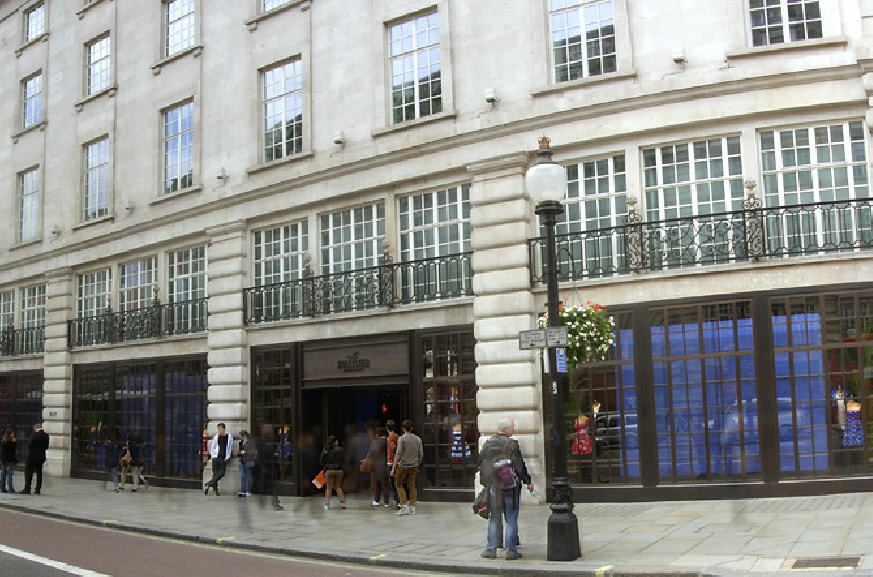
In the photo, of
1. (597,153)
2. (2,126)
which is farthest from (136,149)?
(597,153)

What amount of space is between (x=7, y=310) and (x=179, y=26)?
1278cm

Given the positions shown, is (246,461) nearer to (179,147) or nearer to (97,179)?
(179,147)

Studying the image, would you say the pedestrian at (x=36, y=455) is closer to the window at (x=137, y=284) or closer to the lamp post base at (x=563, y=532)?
the window at (x=137, y=284)

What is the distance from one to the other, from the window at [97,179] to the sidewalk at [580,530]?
1068 cm

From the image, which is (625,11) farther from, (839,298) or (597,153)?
(839,298)

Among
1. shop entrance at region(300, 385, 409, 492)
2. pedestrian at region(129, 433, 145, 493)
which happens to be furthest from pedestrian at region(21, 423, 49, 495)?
shop entrance at region(300, 385, 409, 492)

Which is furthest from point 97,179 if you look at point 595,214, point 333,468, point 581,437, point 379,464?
point 581,437

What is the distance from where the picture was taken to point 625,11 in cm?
1680

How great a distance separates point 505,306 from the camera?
1720 centimetres

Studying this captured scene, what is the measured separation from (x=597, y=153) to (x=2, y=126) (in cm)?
2449

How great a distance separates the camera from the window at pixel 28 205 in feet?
101

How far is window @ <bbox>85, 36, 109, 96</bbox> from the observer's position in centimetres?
2806

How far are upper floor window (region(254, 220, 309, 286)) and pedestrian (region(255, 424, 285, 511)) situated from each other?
12.2 ft

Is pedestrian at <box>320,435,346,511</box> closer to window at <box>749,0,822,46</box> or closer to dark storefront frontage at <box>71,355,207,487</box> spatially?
dark storefront frontage at <box>71,355,207,487</box>
